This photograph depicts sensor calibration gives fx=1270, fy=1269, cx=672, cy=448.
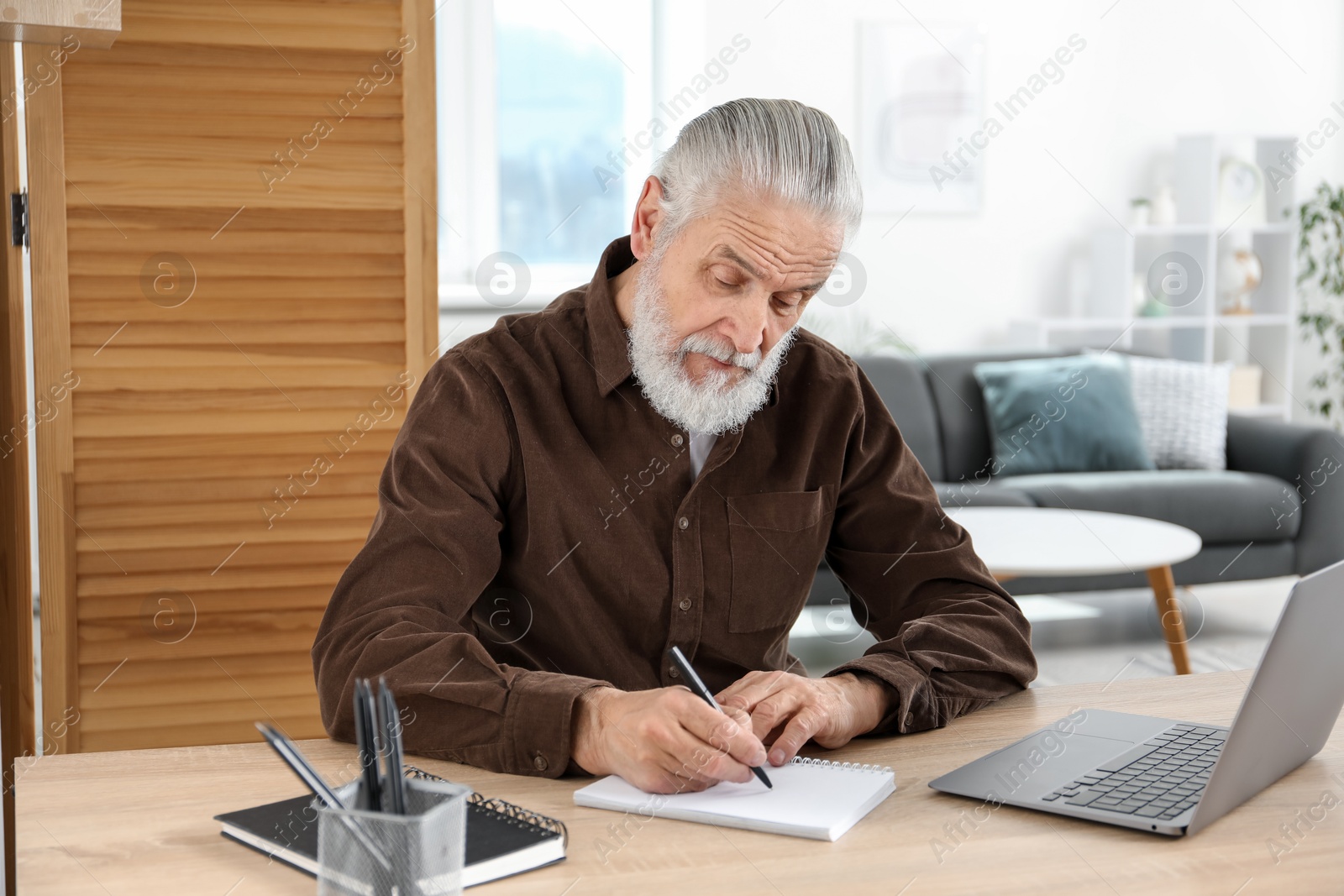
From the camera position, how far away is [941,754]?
121 centimetres

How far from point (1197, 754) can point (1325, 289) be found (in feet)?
18.5

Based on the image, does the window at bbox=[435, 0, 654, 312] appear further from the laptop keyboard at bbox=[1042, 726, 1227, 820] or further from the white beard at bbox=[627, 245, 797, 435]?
the laptop keyboard at bbox=[1042, 726, 1227, 820]

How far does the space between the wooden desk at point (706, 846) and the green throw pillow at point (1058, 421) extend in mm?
3488

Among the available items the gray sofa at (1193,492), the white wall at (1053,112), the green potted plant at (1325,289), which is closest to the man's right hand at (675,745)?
the gray sofa at (1193,492)

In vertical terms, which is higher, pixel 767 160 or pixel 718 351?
pixel 767 160

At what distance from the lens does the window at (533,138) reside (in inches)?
201

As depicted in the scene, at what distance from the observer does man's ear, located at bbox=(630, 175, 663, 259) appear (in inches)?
59.7

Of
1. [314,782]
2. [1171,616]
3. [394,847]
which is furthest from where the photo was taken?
[1171,616]

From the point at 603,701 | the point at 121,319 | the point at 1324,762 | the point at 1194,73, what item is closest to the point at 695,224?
the point at 603,701

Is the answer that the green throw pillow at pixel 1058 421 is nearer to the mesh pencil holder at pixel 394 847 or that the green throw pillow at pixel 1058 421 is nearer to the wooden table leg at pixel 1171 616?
the wooden table leg at pixel 1171 616

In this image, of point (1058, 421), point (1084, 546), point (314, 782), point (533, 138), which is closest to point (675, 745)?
point (314, 782)

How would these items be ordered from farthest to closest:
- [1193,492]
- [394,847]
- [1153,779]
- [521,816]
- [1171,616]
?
[1193,492]
[1171,616]
[1153,779]
[521,816]
[394,847]

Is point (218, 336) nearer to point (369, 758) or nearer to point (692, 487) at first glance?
point (692, 487)

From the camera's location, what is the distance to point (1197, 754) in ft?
3.89
